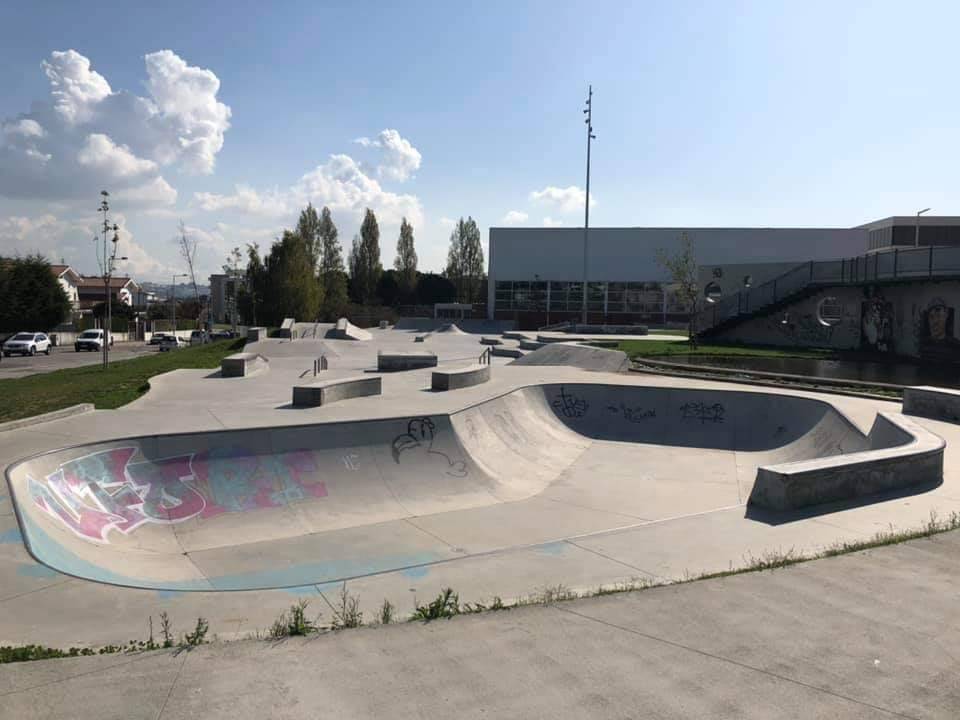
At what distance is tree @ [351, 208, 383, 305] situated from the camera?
289 feet

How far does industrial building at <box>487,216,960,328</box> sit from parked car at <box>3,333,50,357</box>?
39.6 metres

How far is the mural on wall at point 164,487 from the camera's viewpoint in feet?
29.5

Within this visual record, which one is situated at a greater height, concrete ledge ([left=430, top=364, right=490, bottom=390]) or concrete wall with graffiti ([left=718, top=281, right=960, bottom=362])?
concrete wall with graffiti ([left=718, top=281, right=960, bottom=362])

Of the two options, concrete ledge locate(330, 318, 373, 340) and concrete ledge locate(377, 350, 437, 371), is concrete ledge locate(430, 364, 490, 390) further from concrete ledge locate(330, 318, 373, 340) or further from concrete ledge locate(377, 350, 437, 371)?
concrete ledge locate(330, 318, 373, 340)

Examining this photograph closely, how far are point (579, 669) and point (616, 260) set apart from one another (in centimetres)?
6819

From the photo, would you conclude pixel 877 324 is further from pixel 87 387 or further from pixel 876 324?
pixel 87 387

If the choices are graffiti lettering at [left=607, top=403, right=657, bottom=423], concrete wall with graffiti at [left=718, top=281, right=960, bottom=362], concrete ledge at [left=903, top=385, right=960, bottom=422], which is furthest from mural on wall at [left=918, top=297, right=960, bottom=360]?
graffiti lettering at [left=607, top=403, right=657, bottom=423]

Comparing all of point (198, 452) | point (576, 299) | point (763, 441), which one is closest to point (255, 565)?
point (198, 452)

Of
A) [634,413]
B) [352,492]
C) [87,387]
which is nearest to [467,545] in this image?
[352,492]

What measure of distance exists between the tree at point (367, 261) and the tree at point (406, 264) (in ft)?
9.97

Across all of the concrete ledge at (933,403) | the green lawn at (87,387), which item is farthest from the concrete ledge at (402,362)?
the concrete ledge at (933,403)

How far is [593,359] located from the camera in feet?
79.2

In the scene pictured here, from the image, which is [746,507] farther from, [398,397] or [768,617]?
[398,397]

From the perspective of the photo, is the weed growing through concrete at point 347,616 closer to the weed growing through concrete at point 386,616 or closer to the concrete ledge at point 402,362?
the weed growing through concrete at point 386,616
